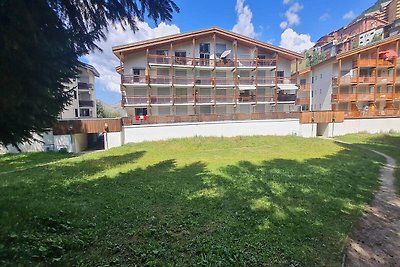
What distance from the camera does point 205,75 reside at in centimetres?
3356

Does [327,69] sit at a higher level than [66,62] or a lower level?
higher

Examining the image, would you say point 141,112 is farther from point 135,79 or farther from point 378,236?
point 378,236

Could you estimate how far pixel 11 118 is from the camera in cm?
396

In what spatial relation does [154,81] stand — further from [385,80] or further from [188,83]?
[385,80]

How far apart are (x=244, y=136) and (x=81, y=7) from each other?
1023 inches

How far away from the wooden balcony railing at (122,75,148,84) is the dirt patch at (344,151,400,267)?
26669 millimetres

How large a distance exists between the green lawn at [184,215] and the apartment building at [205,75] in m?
18.7

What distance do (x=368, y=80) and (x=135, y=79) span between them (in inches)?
1367

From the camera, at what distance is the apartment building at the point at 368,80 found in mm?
34969

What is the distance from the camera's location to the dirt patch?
17.1 feet

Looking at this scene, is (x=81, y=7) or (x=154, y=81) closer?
(x=81, y=7)

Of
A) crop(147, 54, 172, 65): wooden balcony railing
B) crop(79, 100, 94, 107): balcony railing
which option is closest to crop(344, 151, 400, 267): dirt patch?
crop(147, 54, 172, 65): wooden balcony railing

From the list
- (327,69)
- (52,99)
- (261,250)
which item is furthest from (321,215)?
(327,69)

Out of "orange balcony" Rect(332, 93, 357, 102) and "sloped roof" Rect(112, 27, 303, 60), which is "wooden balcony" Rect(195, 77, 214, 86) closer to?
"sloped roof" Rect(112, 27, 303, 60)
